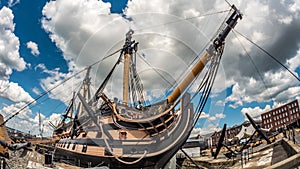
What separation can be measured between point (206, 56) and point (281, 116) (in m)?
6.48

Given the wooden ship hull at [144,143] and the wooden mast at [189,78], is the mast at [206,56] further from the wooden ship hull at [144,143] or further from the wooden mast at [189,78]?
the wooden ship hull at [144,143]

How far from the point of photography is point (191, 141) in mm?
28000

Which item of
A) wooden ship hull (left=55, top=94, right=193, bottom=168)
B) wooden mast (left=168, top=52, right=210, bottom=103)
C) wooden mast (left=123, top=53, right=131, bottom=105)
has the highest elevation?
wooden mast (left=123, top=53, right=131, bottom=105)

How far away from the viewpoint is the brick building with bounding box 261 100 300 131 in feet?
43.8

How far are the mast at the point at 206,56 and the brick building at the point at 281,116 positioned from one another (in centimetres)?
550

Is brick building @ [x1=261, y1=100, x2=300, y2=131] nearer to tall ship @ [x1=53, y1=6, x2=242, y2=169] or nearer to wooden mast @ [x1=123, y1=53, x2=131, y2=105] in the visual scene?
tall ship @ [x1=53, y1=6, x2=242, y2=169]

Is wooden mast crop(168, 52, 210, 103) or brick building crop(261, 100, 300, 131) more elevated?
wooden mast crop(168, 52, 210, 103)

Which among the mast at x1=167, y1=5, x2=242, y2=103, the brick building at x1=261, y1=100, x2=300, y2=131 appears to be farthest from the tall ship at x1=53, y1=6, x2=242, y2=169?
the brick building at x1=261, y1=100, x2=300, y2=131

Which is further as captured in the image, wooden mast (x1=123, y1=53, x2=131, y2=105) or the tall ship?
wooden mast (x1=123, y1=53, x2=131, y2=105)

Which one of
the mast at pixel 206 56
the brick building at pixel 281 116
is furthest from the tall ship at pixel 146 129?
the brick building at pixel 281 116

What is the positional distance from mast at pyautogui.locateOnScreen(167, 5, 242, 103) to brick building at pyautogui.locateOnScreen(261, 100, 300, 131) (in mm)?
5496

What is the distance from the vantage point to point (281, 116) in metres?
14.7

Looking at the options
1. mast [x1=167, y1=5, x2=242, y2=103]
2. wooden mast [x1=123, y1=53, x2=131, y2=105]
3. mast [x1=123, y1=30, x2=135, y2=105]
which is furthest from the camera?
mast [x1=123, y1=30, x2=135, y2=105]

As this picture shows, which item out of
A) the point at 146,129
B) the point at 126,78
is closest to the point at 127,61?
the point at 126,78
